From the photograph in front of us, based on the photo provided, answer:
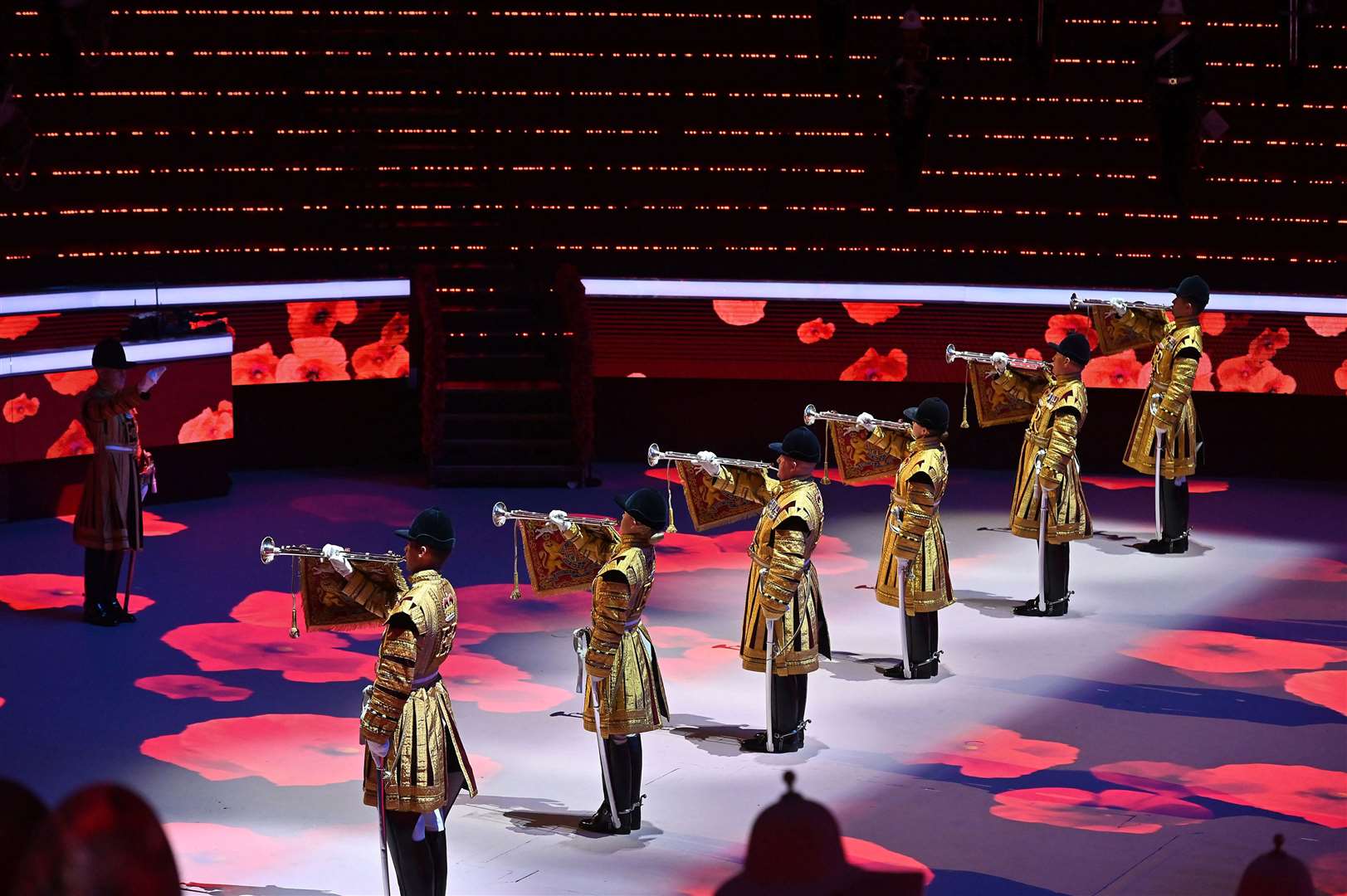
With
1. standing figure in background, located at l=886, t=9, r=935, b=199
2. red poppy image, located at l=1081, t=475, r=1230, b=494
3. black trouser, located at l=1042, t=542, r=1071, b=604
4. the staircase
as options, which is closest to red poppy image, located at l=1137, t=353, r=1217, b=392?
red poppy image, located at l=1081, t=475, r=1230, b=494

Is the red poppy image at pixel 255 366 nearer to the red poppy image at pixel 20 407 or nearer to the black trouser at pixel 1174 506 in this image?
the red poppy image at pixel 20 407

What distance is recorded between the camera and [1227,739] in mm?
8039

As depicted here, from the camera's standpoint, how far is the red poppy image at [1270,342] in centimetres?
1306

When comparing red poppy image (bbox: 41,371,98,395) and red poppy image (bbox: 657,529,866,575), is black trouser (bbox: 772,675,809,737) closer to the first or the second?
red poppy image (bbox: 657,529,866,575)

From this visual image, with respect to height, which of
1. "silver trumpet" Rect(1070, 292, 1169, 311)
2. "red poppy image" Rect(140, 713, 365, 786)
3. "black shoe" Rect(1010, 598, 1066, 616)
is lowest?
"red poppy image" Rect(140, 713, 365, 786)

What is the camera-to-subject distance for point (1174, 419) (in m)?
11.1

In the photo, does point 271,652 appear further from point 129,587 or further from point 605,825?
point 605,825

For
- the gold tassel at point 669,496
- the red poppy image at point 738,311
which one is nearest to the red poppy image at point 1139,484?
the red poppy image at point 738,311

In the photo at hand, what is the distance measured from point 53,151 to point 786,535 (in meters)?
7.64

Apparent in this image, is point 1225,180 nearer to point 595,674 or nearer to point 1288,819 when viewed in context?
point 1288,819

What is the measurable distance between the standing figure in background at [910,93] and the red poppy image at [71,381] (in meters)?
5.88

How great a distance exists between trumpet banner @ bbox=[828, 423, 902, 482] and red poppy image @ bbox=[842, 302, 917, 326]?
173 inches

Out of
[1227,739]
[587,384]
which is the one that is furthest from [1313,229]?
[1227,739]

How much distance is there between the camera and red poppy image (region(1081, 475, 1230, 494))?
42.7 feet
